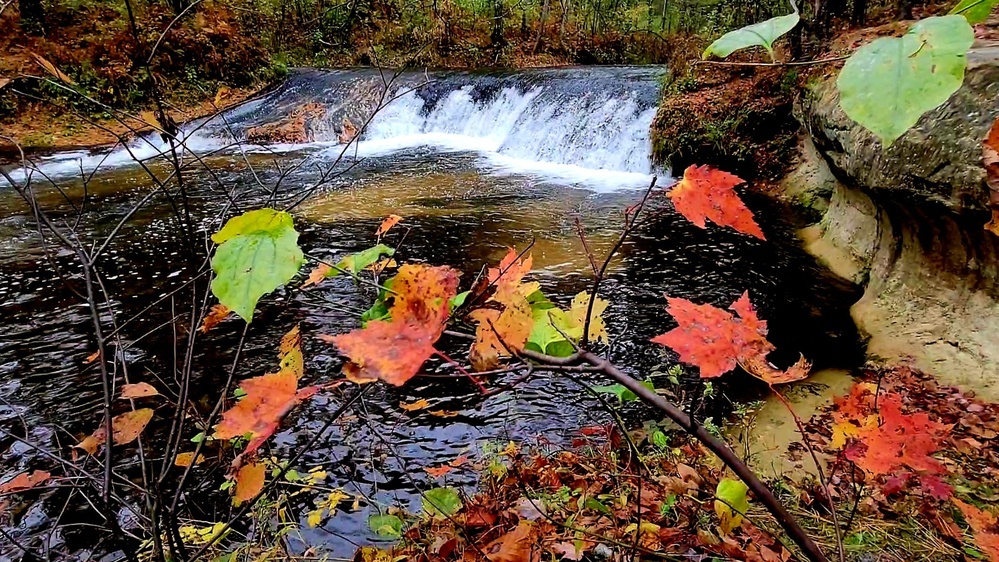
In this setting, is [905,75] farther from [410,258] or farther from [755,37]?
[410,258]

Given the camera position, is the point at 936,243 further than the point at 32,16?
No

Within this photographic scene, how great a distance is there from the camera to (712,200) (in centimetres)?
99

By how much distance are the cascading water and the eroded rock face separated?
13.9ft

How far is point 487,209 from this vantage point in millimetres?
7176

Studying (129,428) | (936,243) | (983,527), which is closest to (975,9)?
(983,527)

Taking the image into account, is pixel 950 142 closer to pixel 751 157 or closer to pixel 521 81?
pixel 751 157

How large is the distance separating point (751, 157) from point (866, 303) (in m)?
4.10

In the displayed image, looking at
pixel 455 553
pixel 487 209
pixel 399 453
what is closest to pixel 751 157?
pixel 487 209

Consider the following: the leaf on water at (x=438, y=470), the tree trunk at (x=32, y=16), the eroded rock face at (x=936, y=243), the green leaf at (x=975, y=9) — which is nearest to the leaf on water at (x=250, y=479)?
the leaf on water at (x=438, y=470)

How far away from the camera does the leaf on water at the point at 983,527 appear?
176 centimetres

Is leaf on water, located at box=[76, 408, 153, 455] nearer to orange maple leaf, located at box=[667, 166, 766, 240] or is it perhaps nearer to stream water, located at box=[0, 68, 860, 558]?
stream water, located at box=[0, 68, 860, 558]

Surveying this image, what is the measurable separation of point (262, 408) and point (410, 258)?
4.61 meters

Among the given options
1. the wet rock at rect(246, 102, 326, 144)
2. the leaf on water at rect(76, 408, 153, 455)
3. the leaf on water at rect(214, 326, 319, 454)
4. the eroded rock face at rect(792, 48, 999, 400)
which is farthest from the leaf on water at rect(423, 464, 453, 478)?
the wet rock at rect(246, 102, 326, 144)

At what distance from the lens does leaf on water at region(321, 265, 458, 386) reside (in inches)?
28.8
